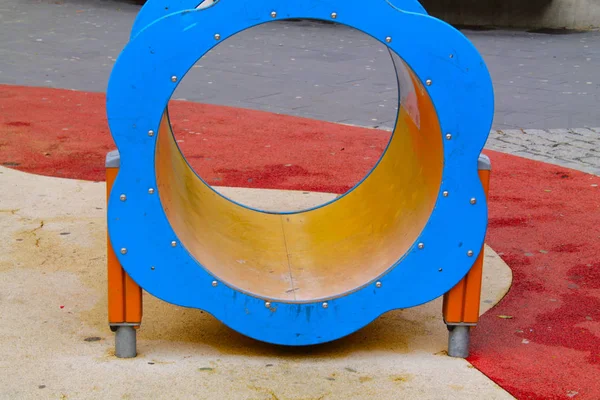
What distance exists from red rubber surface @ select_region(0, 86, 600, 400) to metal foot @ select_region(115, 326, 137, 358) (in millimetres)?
1278

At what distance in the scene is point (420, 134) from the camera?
3.65m

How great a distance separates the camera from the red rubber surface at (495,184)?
327 cm

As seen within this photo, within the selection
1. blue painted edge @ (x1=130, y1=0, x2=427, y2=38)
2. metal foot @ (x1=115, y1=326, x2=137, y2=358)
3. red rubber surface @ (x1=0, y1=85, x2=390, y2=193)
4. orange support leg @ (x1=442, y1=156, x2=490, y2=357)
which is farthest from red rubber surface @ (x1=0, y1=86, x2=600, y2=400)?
blue painted edge @ (x1=130, y1=0, x2=427, y2=38)

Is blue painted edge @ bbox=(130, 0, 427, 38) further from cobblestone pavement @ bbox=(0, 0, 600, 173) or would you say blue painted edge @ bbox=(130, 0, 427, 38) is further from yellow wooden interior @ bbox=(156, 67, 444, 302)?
cobblestone pavement @ bbox=(0, 0, 600, 173)

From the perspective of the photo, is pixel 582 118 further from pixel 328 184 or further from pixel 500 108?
pixel 328 184

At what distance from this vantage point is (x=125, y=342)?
314cm

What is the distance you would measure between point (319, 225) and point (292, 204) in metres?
0.99

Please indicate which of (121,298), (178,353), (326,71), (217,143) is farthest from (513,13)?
(121,298)

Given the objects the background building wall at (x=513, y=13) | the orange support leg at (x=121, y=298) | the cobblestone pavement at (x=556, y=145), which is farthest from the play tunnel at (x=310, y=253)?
the background building wall at (x=513, y=13)

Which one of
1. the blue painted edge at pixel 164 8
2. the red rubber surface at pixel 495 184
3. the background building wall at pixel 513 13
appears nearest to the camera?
the red rubber surface at pixel 495 184

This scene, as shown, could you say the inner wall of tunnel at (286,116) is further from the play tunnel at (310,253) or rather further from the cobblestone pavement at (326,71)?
the play tunnel at (310,253)

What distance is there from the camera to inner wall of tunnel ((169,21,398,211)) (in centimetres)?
580

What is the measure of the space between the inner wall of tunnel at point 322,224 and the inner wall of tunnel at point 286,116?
0.88m

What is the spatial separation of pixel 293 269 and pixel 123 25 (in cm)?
1032
